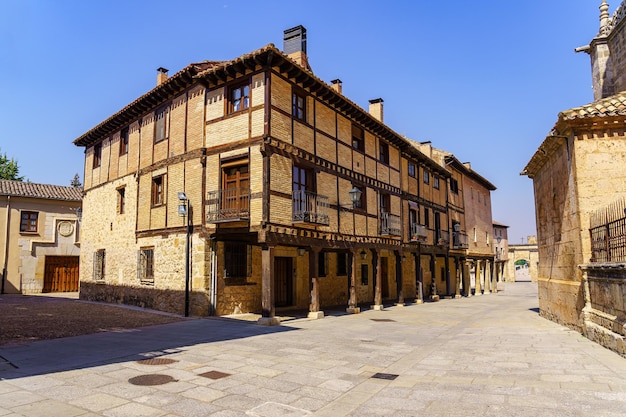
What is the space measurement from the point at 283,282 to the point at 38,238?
17.7 m

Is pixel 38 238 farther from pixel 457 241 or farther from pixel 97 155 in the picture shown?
pixel 457 241

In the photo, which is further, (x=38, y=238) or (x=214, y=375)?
(x=38, y=238)

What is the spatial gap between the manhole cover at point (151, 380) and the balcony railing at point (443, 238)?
73.2 ft

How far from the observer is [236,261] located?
1488 cm

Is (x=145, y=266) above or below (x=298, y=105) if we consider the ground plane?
below

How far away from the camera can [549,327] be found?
12.4 metres

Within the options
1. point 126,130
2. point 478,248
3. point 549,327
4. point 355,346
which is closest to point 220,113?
point 126,130

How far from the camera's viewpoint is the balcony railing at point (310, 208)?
13.6 meters

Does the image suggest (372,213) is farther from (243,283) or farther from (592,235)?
(592,235)

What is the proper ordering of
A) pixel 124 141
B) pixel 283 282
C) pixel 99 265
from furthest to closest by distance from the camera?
pixel 99 265 < pixel 124 141 < pixel 283 282

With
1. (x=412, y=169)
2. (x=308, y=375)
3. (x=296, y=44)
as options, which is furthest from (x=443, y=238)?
(x=308, y=375)

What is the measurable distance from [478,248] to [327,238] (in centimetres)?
2327

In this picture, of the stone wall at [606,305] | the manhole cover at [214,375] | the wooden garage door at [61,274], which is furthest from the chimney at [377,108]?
the wooden garage door at [61,274]

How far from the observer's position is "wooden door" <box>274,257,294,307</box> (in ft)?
56.1
